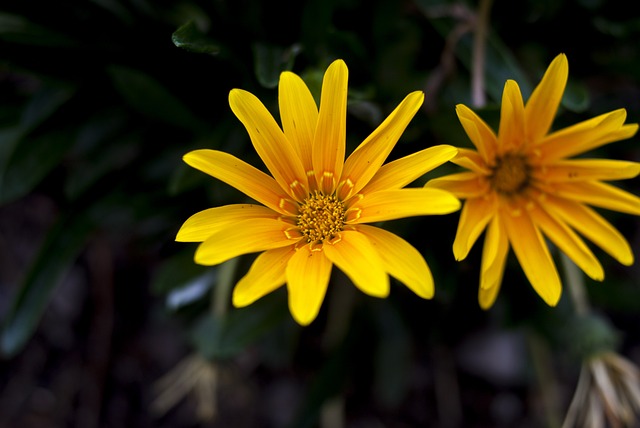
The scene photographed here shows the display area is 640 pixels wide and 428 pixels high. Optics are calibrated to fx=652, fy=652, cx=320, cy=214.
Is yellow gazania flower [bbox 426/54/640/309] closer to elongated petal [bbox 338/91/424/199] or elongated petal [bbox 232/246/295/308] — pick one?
elongated petal [bbox 338/91/424/199]

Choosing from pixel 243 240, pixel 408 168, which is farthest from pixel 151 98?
pixel 408 168

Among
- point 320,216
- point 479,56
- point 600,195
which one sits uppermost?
point 479,56

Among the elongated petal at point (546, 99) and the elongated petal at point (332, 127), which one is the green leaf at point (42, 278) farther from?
the elongated petal at point (546, 99)

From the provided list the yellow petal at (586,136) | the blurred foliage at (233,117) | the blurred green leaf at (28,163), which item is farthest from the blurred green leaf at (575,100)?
the blurred green leaf at (28,163)

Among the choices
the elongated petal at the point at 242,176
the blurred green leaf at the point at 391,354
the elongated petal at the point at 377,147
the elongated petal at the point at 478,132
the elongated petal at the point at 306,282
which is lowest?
the elongated petal at the point at 306,282

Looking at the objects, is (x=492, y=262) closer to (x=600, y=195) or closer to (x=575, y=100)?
(x=600, y=195)

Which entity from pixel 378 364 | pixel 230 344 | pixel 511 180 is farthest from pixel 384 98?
pixel 378 364

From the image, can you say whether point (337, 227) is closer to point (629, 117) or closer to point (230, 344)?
point (230, 344)

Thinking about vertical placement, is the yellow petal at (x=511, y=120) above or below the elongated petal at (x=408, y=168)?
above
